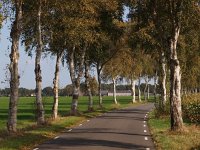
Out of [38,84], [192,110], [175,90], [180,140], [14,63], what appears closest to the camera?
[180,140]

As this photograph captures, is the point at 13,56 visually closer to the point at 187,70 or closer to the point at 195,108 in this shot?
the point at 195,108

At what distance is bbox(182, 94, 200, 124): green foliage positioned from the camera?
119 ft

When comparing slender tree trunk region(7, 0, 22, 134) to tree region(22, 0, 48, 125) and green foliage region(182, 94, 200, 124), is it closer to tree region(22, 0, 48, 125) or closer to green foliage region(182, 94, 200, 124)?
tree region(22, 0, 48, 125)

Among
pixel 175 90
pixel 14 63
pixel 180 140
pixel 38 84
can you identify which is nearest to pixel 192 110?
pixel 175 90

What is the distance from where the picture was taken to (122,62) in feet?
240

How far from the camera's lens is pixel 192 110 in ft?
126

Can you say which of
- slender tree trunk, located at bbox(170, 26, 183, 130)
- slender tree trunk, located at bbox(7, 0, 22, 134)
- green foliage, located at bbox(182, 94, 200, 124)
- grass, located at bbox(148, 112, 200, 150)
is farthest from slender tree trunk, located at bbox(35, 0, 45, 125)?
green foliage, located at bbox(182, 94, 200, 124)

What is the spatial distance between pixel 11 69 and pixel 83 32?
41.3ft

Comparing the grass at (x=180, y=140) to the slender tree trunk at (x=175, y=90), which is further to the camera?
the slender tree trunk at (x=175, y=90)

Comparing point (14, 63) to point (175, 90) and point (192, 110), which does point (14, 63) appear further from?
point (192, 110)

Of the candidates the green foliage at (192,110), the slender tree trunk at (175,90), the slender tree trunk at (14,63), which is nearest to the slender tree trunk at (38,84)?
the slender tree trunk at (14,63)

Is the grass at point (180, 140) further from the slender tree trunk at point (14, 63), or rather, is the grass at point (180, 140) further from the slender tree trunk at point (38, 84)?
the slender tree trunk at point (38, 84)

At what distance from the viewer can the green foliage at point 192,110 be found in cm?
3638

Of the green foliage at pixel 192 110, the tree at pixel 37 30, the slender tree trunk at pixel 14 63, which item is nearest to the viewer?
the slender tree trunk at pixel 14 63
